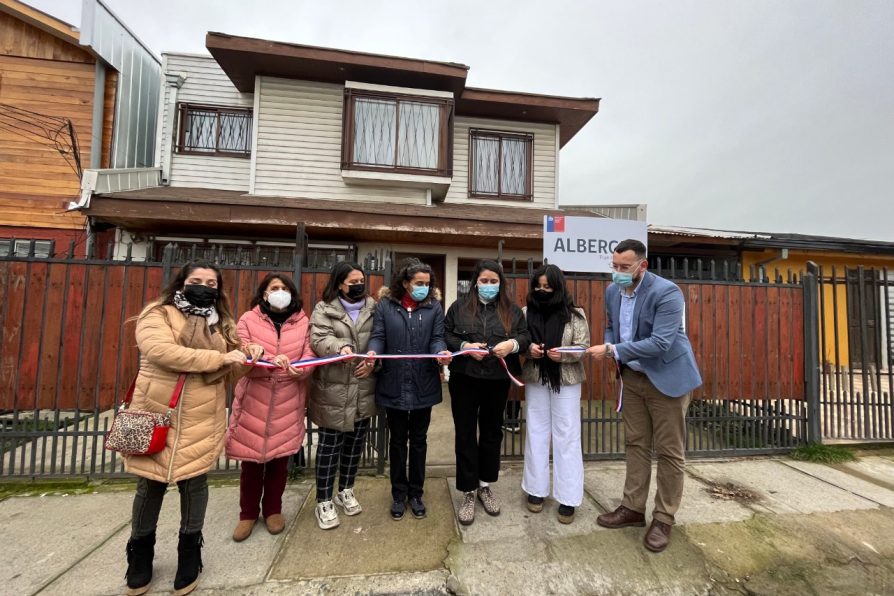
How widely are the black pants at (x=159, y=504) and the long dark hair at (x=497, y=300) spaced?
2.06 metres

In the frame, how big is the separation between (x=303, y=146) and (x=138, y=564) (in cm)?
789

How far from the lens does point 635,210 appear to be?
11.8 metres

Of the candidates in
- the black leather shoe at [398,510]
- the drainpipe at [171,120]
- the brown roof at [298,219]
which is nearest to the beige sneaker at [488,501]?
the black leather shoe at [398,510]

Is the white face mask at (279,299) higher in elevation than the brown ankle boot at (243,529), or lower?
higher

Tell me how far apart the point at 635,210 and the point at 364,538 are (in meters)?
12.0

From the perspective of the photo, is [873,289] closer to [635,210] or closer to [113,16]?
[635,210]

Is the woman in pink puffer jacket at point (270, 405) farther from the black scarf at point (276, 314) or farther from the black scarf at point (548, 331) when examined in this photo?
the black scarf at point (548, 331)

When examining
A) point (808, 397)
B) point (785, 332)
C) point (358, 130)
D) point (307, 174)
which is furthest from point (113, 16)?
point (808, 397)

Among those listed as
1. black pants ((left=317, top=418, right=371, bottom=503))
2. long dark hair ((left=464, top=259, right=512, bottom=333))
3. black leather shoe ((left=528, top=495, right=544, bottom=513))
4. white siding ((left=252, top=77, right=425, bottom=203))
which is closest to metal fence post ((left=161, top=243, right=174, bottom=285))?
black pants ((left=317, top=418, right=371, bottom=503))

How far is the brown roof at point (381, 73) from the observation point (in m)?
7.36

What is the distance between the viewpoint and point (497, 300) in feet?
9.80

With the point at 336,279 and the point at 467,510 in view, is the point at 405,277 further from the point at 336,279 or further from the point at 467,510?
the point at 467,510

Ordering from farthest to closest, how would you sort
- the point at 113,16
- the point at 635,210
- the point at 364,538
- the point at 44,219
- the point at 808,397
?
the point at 635,210, the point at 113,16, the point at 44,219, the point at 808,397, the point at 364,538

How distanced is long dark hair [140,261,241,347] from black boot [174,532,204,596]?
1.15 m
